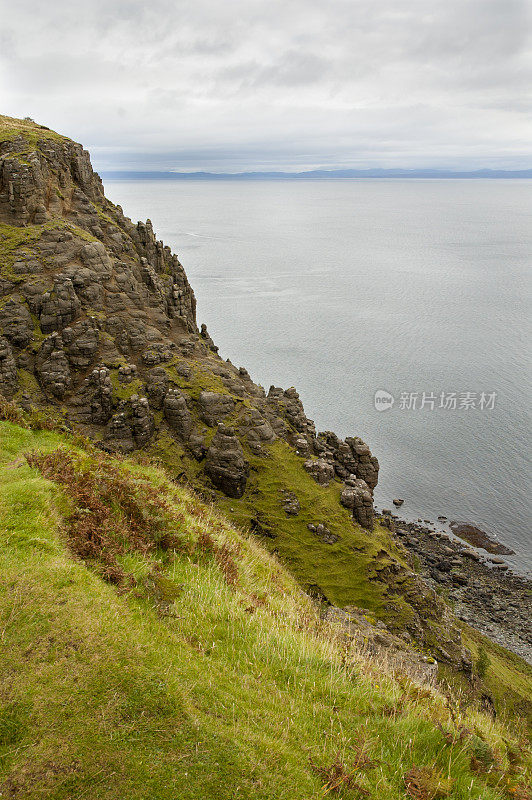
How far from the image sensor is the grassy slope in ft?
29.2

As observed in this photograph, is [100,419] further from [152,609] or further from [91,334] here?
[152,609]

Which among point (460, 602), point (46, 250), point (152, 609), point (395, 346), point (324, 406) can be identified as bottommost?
point (460, 602)

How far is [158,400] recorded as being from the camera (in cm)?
4953

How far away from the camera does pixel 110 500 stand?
18406mm

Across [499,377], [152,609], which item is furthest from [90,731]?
[499,377]

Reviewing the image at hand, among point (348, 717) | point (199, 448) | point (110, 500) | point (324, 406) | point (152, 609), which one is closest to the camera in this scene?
point (348, 717)

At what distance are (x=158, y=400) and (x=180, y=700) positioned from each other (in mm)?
40654

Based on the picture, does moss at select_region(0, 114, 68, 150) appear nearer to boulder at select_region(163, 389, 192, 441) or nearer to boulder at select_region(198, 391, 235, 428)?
boulder at select_region(163, 389, 192, 441)

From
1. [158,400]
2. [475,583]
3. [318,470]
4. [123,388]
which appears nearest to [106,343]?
[123,388]

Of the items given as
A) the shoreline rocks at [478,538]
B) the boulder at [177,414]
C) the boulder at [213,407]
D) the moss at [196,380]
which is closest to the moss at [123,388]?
the boulder at [177,414]

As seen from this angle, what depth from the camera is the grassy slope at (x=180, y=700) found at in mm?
8898

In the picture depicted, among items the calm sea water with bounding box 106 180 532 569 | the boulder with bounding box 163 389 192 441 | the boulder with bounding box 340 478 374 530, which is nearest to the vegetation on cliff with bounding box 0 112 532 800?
the boulder with bounding box 163 389 192 441

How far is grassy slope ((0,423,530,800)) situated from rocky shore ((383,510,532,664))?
161 ft

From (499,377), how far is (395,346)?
2865 centimetres
